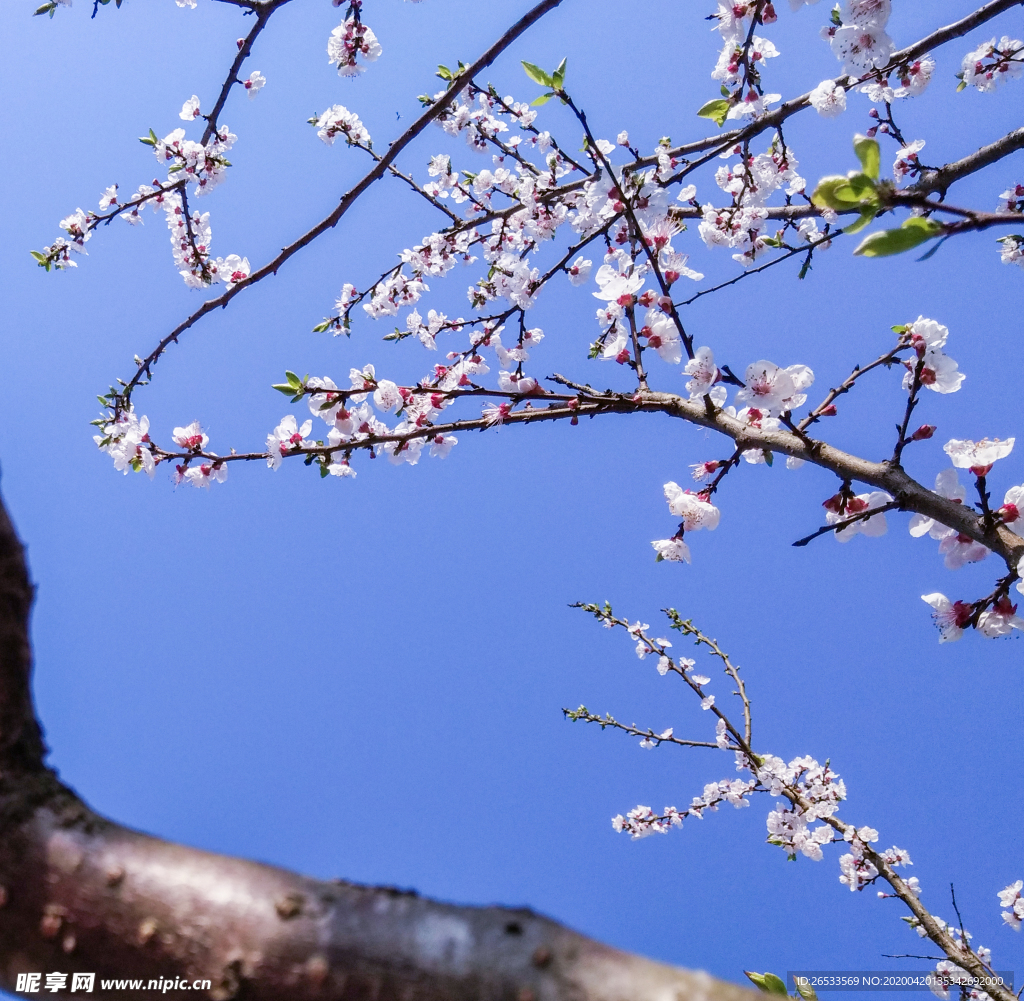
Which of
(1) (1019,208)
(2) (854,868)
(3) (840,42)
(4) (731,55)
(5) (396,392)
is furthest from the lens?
(2) (854,868)

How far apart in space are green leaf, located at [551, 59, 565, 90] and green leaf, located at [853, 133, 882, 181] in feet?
7.42

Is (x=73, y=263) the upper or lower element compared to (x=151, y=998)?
upper

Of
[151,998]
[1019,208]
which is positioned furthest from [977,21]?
[151,998]

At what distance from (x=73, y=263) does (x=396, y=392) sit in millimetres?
3172

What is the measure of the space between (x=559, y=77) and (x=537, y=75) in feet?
0.50

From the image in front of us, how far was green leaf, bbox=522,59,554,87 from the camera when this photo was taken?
9.59 ft

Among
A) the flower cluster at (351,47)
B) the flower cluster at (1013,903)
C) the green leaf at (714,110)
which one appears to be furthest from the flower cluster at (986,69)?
the flower cluster at (1013,903)

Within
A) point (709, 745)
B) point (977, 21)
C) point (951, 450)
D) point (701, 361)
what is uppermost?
point (977, 21)

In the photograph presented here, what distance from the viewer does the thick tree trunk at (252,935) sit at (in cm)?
61

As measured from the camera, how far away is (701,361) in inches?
94.3

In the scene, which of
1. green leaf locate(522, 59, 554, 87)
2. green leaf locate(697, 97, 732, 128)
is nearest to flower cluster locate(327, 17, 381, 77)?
green leaf locate(522, 59, 554, 87)

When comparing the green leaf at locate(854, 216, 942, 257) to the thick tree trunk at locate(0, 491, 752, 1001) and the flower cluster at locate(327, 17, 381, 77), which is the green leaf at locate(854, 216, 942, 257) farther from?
the flower cluster at locate(327, 17, 381, 77)

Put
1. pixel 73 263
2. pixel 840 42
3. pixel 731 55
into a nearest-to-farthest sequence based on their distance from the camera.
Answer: pixel 840 42
pixel 731 55
pixel 73 263

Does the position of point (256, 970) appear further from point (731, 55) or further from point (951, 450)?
point (731, 55)
